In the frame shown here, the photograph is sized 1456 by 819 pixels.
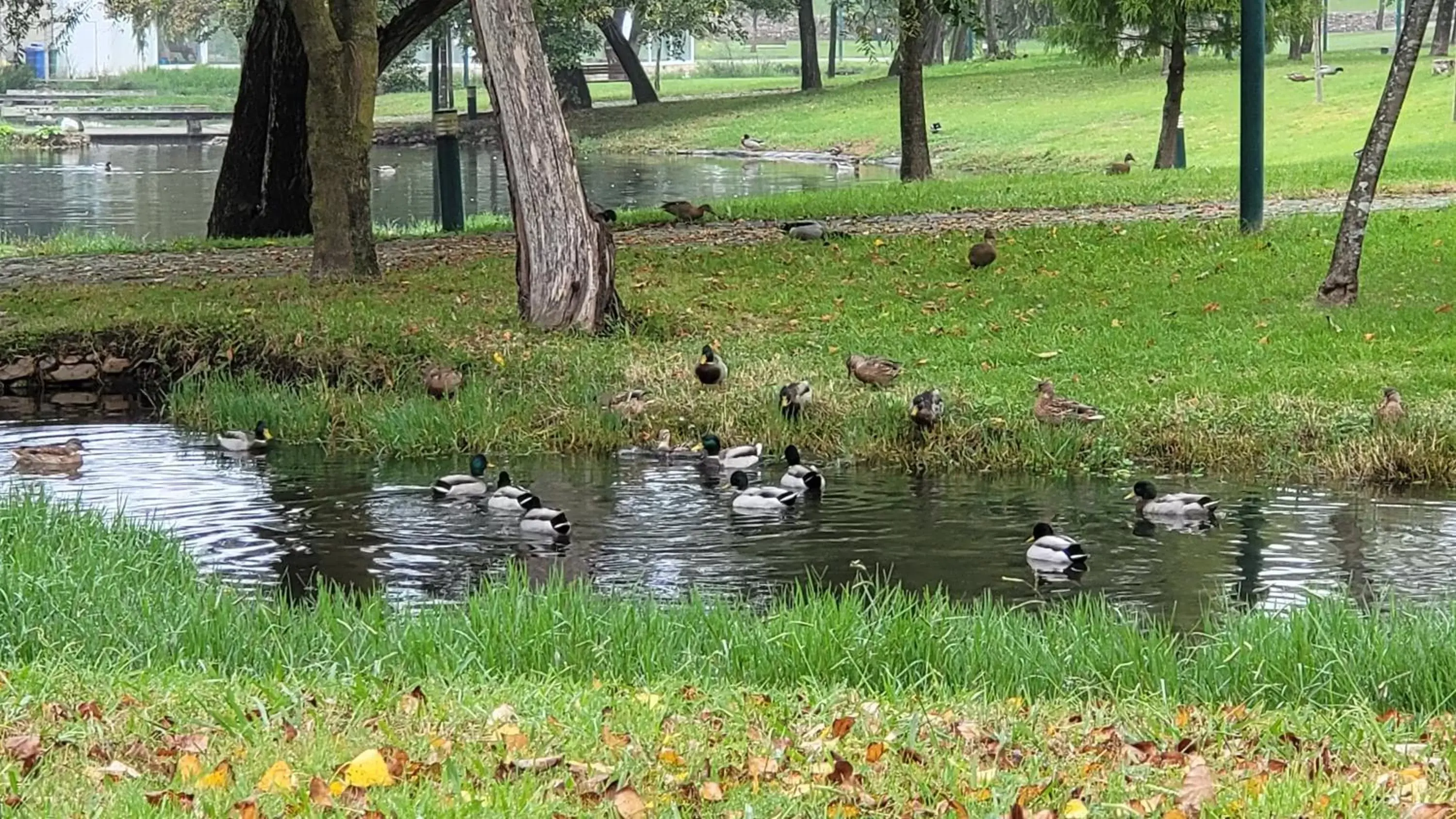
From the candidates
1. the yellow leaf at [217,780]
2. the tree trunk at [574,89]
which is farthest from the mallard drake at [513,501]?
the tree trunk at [574,89]

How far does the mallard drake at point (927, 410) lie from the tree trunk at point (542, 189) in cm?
417

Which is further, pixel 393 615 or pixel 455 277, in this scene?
pixel 455 277

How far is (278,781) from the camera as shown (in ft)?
17.9

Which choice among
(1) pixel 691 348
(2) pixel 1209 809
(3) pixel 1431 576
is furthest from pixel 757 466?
(2) pixel 1209 809

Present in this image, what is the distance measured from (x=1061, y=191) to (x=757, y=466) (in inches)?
623

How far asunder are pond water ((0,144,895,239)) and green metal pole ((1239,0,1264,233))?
16461mm

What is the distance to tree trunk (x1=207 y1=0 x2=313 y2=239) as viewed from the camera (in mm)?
25516

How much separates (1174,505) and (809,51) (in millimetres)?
61036

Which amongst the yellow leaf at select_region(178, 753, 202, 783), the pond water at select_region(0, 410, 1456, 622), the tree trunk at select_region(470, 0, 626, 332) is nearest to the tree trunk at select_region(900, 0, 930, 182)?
the tree trunk at select_region(470, 0, 626, 332)

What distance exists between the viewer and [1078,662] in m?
7.33

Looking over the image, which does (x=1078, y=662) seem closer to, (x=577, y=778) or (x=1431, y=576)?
(x=577, y=778)

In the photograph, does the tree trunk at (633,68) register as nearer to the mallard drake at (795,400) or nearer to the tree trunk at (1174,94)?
the tree trunk at (1174,94)

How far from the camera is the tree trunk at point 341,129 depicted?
1822 cm

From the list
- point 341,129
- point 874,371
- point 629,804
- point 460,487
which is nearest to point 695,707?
point 629,804
